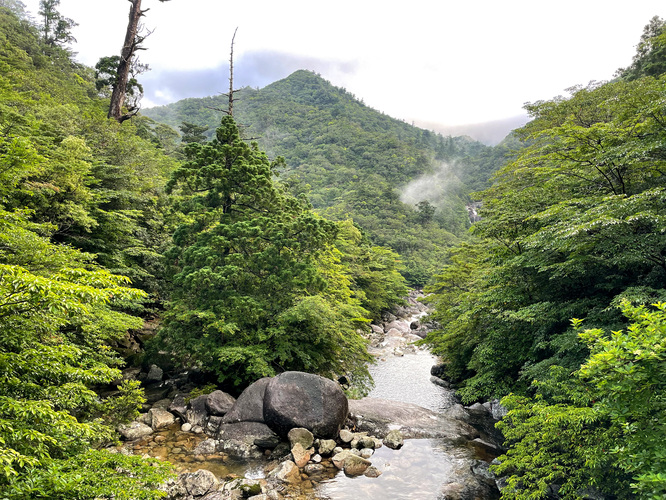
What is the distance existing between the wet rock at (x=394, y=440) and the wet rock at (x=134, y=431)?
7.57 metres

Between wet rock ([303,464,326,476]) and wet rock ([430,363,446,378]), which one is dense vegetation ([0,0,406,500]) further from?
wet rock ([430,363,446,378])

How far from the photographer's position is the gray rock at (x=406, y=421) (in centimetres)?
1257

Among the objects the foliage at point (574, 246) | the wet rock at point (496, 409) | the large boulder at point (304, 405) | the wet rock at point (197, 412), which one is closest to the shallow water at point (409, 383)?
the wet rock at point (496, 409)

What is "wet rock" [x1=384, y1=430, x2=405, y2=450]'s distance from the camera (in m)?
11.5

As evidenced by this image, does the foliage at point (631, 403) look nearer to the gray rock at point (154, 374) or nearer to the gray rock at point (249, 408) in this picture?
the gray rock at point (249, 408)

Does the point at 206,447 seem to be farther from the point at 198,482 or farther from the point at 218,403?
the point at 198,482

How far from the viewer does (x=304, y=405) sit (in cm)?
1108

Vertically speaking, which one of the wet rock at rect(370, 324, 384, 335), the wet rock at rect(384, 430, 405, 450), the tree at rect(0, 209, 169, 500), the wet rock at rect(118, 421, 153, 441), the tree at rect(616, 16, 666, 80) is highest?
the tree at rect(616, 16, 666, 80)

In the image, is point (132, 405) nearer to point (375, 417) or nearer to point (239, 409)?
point (239, 409)

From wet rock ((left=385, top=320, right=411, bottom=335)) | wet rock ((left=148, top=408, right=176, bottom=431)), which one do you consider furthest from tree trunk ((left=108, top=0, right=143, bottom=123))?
wet rock ((left=385, top=320, right=411, bottom=335))

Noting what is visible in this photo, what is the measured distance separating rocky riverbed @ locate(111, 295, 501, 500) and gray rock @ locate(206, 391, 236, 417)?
0.03m

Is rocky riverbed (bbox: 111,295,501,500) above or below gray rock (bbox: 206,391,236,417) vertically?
below

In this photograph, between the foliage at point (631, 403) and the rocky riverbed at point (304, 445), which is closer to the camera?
the foliage at point (631, 403)

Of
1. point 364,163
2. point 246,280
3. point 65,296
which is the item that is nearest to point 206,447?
point 246,280
